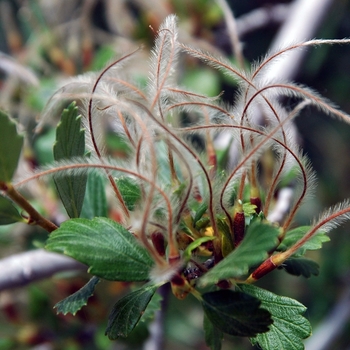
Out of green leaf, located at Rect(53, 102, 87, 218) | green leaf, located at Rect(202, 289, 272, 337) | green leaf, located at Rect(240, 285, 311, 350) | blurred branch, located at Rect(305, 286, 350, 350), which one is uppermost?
green leaf, located at Rect(53, 102, 87, 218)

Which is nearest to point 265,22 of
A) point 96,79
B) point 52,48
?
point 52,48

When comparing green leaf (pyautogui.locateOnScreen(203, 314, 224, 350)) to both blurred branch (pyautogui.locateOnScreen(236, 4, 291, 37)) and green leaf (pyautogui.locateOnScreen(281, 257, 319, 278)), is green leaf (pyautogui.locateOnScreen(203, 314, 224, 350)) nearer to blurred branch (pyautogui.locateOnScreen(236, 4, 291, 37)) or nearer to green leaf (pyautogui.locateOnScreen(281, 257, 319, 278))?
green leaf (pyautogui.locateOnScreen(281, 257, 319, 278))

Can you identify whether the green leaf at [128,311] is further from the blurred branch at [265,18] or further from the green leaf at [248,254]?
the blurred branch at [265,18]

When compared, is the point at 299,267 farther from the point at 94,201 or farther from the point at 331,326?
the point at 331,326

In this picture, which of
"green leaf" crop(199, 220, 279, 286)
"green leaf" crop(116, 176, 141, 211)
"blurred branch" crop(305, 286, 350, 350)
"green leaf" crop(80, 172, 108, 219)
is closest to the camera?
"green leaf" crop(199, 220, 279, 286)

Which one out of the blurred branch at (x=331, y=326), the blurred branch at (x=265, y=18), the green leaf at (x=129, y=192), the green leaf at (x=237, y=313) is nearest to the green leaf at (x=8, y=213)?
the green leaf at (x=129, y=192)

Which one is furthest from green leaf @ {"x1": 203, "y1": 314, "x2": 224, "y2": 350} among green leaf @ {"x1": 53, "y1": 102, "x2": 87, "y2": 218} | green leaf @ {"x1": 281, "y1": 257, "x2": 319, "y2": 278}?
green leaf @ {"x1": 53, "y1": 102, "x2": 87, "y2": 218}

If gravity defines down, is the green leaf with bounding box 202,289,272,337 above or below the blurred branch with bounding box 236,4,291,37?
below

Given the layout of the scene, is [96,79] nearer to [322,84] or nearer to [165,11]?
[165,11]
